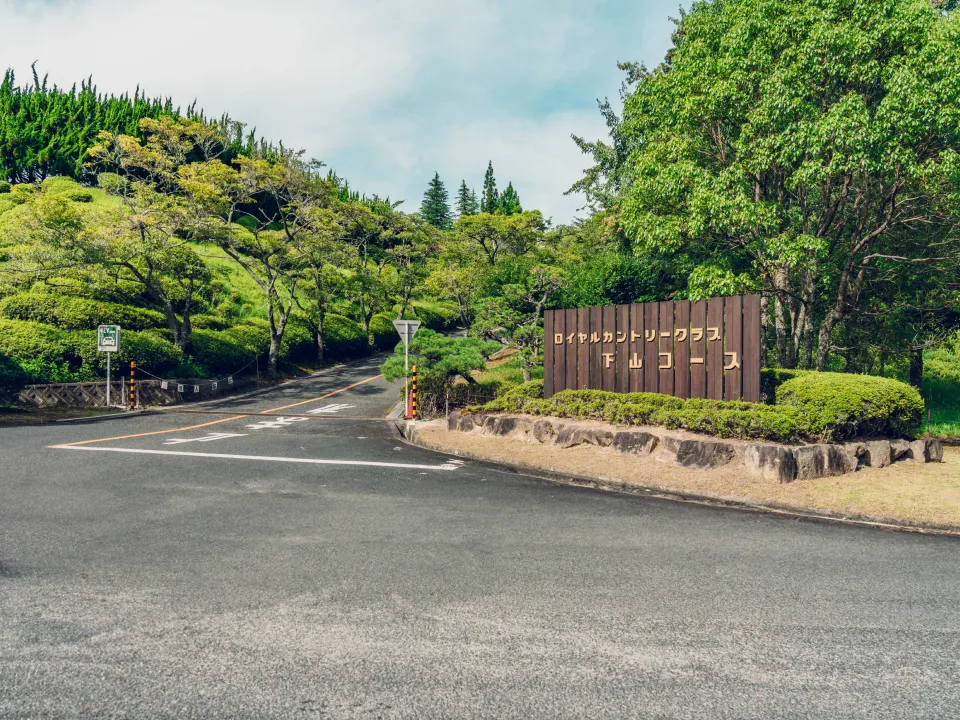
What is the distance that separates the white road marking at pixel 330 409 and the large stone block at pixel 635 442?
36.0 ft

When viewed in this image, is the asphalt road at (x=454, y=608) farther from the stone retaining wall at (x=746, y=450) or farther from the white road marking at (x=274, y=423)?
the white road marking at (x=274, y=423)

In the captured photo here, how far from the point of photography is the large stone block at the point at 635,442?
9422mm

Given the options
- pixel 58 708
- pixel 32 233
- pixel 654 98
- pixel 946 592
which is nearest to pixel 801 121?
pixel 654 98

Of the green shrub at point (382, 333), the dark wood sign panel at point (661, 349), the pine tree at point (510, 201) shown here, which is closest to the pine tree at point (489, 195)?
the pine tree at point (510, 201)

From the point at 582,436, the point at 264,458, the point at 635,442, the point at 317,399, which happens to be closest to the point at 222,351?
the point at 317,399

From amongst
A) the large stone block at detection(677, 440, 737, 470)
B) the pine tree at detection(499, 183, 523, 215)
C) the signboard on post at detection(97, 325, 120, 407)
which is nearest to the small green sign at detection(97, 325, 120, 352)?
the signboard on post at detection(97, 325, 120, 407)

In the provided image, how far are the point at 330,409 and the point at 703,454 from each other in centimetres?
1347

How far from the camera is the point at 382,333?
39.8 meters

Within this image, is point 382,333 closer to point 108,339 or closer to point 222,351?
point 222,351

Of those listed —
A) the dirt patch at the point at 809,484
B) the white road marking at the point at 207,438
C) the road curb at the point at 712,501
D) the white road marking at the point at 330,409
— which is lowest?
the road curb at the point at 712,501

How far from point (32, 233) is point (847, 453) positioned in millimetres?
23173

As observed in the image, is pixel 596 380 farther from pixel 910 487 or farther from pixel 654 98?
pixel 654 98

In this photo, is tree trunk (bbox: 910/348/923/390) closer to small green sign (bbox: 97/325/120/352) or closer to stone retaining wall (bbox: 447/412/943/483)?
stone retaining wall (bbox: 447/412/943/483)

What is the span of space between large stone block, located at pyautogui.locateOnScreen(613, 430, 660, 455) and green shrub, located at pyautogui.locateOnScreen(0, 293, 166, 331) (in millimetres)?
19943
